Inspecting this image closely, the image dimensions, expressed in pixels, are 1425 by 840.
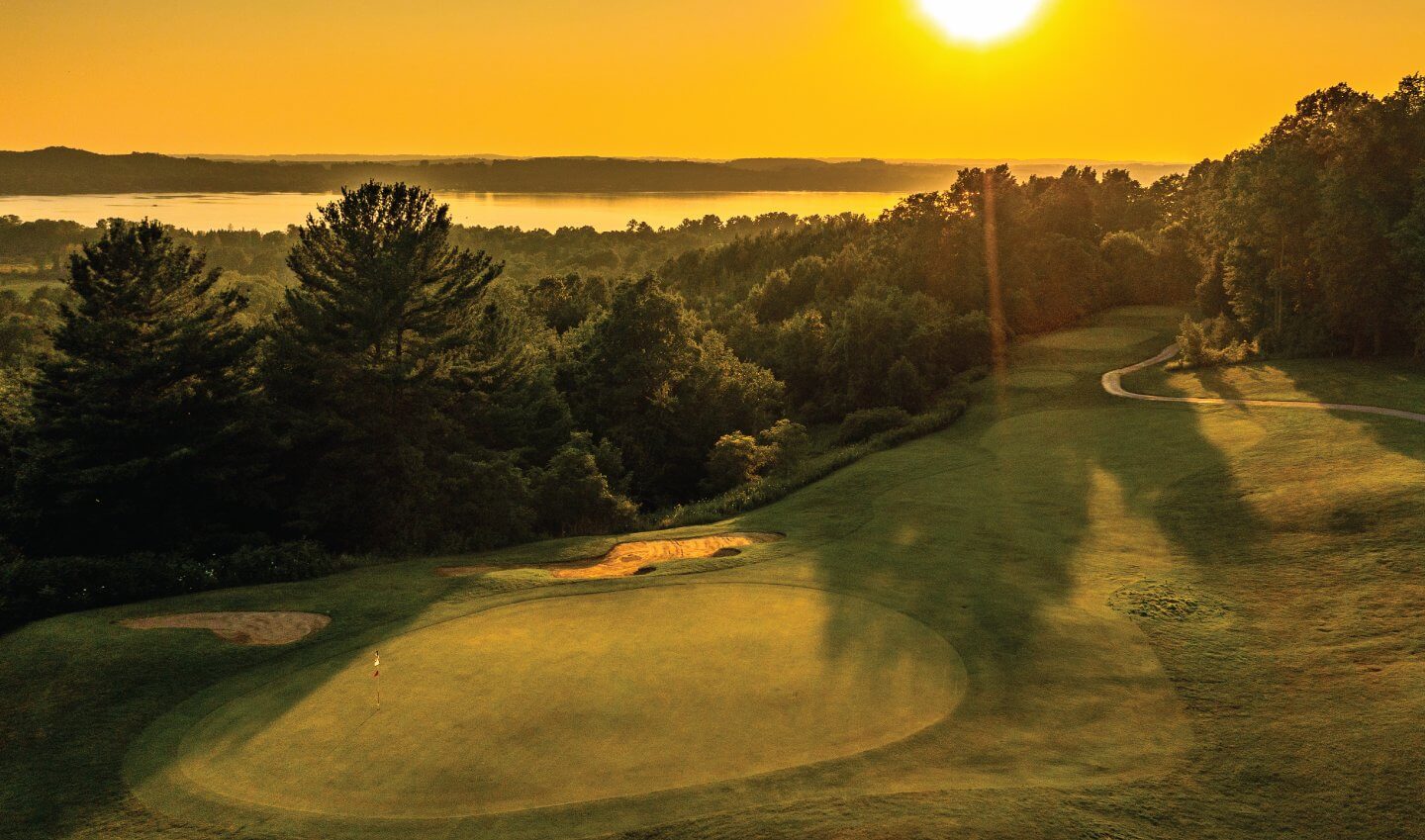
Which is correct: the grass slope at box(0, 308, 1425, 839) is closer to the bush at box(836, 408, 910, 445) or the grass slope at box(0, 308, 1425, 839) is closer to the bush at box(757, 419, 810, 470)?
the bush at box(757, 419, 810, 470)

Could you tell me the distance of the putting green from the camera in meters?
11.3

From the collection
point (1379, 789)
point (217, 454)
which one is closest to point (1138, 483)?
point (1379, 789)

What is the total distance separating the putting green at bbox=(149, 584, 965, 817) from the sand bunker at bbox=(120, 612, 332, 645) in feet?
8.54

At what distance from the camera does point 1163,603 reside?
1938cm

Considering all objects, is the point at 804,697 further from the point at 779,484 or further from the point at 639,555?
the point at 779,484

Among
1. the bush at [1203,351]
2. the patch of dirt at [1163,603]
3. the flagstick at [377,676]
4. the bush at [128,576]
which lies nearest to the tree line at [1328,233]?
the bush at [1203,351]

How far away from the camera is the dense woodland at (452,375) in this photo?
92.3 ft

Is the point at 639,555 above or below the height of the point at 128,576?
below

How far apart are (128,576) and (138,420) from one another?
33.1ft

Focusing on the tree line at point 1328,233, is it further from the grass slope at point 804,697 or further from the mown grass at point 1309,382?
the grass slope at point 804,697

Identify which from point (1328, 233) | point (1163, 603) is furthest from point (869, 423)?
point (1163, 603)

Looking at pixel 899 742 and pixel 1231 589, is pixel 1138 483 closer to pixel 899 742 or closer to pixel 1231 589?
pixel 1231 589

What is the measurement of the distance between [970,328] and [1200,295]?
55.6ft

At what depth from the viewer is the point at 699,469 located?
5088cm
